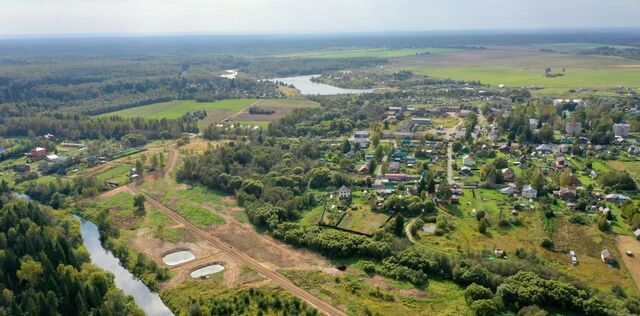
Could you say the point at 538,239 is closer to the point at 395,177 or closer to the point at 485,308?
the point at 485,308

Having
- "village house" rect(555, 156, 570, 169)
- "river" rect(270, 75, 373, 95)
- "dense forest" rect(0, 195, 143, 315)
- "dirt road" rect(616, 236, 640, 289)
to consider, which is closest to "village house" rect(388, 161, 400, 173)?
"village house" rect(555, 156, 570, 169)

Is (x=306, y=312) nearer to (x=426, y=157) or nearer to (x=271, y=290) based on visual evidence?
(x=271, y=290)

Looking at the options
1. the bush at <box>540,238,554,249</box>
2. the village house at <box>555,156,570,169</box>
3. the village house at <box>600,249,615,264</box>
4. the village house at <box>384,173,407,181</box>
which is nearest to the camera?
the village house at <box>600,249,615,264</box>

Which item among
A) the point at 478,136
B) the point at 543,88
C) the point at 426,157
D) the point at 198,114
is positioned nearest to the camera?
the point at 426,157

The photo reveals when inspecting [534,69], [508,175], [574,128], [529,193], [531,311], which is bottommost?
[531,311]

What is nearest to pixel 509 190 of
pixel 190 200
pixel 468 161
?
pixel 468 161

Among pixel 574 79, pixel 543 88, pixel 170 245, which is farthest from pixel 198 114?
pixel 574 79

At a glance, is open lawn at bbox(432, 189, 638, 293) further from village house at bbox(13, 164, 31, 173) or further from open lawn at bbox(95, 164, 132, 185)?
village house at bbox(13, 164, 31, 173)
